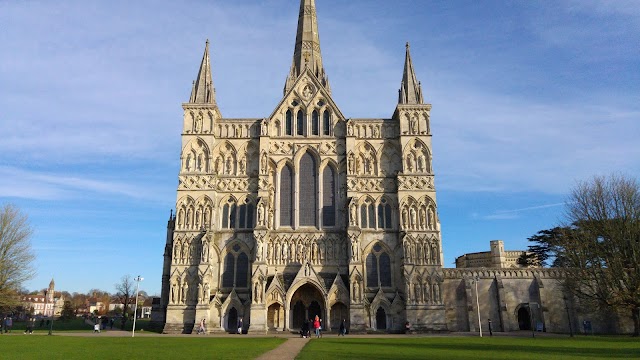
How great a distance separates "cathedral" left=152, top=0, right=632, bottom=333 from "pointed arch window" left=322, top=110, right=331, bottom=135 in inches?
5.1

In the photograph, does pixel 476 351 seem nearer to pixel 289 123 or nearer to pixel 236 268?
pixel 236 268

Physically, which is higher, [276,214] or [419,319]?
[276,214]

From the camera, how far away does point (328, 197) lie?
145 ft

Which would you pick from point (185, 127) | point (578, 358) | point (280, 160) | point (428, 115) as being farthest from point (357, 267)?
point (578, 358)

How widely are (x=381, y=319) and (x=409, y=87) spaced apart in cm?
2247

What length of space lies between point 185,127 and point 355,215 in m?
18.1

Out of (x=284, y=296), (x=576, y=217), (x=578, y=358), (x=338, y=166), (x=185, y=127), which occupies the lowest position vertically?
(x=578, y=358)

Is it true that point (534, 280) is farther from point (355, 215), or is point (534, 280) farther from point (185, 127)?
point (185, 127)

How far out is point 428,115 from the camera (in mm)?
45781

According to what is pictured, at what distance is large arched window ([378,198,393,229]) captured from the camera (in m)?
43.4

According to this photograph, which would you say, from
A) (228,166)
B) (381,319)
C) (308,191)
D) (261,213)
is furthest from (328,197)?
(381,319)

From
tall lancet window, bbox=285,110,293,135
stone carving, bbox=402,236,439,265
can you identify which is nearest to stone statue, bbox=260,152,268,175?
tall lancet window, bbox=285,110,293,135

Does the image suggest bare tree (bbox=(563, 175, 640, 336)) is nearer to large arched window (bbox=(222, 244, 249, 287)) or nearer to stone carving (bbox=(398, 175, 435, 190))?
stone carving (bbox=(398, 175, 435, 190))

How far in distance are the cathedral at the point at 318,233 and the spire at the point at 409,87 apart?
11 centimetres
